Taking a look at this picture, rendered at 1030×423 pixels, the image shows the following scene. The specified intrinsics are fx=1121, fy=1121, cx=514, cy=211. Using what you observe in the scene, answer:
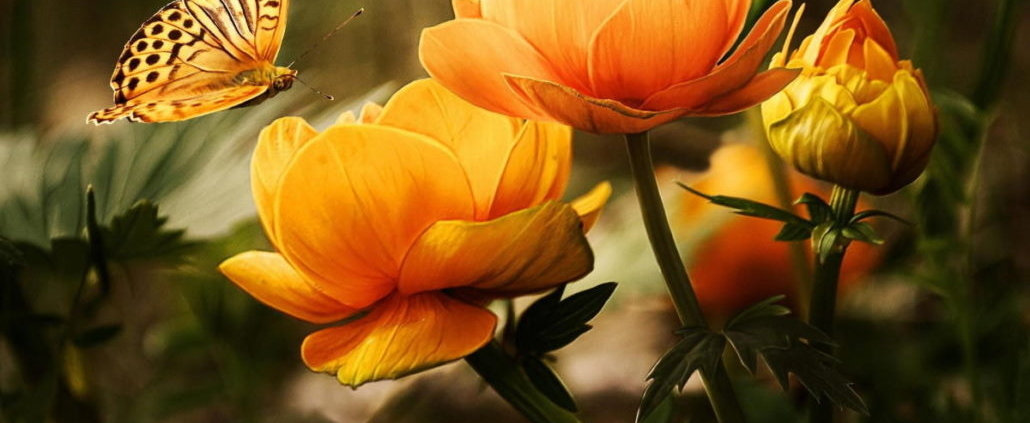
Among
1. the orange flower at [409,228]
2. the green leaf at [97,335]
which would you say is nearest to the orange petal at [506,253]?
the orange flower at [409,228]

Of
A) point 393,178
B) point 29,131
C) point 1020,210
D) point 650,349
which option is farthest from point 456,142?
point 1020,210

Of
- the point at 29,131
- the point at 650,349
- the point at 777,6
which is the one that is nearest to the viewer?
the point at 777,6

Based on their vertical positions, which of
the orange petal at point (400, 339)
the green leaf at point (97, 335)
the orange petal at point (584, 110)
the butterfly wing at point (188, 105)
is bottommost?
the green leaf at point (97, 335)

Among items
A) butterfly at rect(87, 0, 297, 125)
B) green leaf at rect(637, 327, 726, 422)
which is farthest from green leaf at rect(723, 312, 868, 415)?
butterfly at rect(87, 0, 297, 125)

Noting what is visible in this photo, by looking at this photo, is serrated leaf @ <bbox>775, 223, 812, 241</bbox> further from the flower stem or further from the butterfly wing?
the butterfly wing

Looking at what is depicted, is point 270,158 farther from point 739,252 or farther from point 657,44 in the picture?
point 739,252

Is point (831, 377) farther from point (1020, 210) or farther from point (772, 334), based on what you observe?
point (1020, 210)

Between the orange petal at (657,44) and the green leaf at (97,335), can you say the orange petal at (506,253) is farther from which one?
the green leaf at (97,335)
